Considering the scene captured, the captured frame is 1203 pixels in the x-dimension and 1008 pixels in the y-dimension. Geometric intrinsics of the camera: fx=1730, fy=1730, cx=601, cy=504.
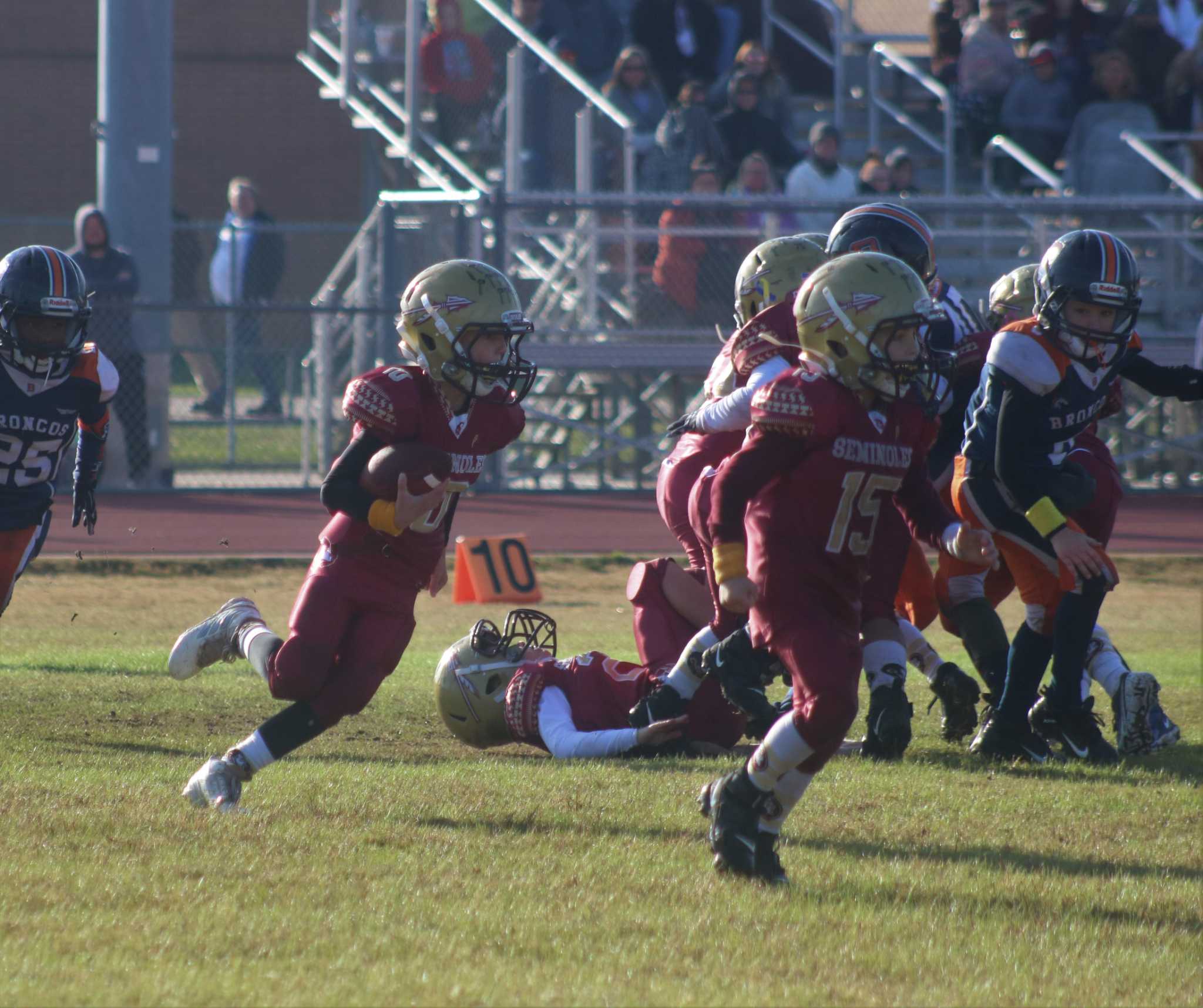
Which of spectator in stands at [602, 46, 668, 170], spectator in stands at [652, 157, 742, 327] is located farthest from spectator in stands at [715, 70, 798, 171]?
spectator in stands at [652, 157, 742, 327]

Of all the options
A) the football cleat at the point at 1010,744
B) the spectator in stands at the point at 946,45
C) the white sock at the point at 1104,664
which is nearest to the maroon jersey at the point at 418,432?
the football cleat at the point at 1010,744

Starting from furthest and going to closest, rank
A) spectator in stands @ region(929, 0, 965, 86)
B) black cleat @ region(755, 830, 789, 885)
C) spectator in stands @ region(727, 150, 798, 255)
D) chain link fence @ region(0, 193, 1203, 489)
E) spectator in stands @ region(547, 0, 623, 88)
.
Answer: spectator in stands @ region(929, 0, 965, 86)
spectator in stands @ region(547, 0, 623, 88)
spectator in stands @ region(727, 150, 798, 255)
chain link fence @ region(0, 193, 1203, 489)
black cleat @ region(755, 830, 789, 885)

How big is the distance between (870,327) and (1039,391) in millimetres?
1491

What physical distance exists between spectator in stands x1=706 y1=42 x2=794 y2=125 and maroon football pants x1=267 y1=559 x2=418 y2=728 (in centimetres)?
1155

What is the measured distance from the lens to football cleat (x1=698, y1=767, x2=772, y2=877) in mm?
4484

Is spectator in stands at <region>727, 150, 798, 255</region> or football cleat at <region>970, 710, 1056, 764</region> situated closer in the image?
football cleat at <region>970, 710, 1056, 764</region>

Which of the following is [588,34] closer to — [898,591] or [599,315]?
[599,315]

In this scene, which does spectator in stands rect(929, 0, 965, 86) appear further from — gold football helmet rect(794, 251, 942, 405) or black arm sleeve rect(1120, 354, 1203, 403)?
gold football helmet rect(794, 251, 942, 405)

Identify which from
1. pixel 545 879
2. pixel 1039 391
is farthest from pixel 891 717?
pixel 545 879

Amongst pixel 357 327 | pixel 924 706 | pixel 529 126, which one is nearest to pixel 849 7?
pixel 529 126

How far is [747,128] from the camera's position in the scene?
16172mm

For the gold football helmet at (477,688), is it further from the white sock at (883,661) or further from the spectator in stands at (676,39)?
the spectator in stands at (676,39)

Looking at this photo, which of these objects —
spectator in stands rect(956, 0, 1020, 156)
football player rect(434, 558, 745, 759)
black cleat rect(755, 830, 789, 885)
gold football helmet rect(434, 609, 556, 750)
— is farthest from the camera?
spectator in stands rect(956, 0, 1020, 156)

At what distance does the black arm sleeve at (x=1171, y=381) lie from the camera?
629 centimetres
